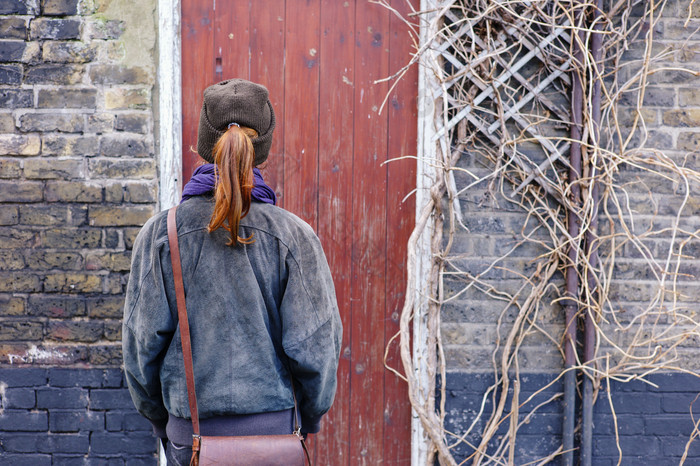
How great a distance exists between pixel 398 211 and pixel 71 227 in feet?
5.07

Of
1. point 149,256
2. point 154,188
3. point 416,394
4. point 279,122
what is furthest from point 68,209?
point 416,394

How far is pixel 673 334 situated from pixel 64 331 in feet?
9.52

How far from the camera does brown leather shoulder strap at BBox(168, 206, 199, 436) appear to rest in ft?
5.11

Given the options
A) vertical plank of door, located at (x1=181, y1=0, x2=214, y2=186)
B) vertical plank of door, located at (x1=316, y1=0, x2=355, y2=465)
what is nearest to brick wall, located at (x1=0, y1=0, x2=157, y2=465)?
vertical plank of door, located at (x1=181, y1=0, x2=214, y2=186)

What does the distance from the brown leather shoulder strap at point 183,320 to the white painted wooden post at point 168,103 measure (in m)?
1.17

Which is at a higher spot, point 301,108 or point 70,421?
point 301,108

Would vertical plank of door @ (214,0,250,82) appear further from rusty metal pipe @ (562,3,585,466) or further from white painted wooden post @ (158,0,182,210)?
rusty metal pipe @ (562,3,585,466)

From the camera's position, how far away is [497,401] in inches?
110

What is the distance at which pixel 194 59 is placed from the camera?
2.77 metres

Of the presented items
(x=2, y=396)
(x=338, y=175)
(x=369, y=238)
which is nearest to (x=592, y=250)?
(x=369, y=238)

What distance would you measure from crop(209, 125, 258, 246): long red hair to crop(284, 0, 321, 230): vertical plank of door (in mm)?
1274

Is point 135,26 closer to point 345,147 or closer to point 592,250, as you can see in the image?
point 345,147

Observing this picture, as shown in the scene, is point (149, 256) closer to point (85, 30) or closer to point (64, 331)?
point (64, 331)

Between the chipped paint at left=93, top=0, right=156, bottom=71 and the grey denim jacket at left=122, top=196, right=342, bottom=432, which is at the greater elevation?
the chipped paint at left=93, top=0, right=156, bottom=71
